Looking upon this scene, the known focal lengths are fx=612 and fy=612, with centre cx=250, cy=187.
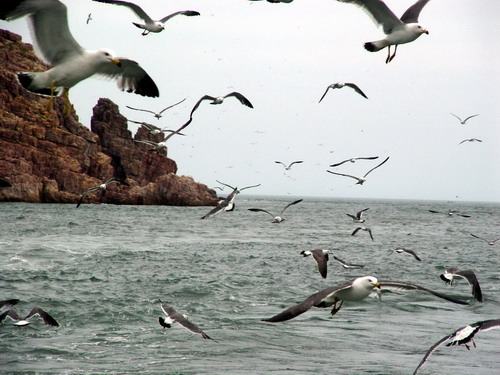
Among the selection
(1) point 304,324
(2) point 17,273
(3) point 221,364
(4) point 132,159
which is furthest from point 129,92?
(4) point 132,159

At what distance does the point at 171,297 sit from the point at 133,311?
7.29 feet

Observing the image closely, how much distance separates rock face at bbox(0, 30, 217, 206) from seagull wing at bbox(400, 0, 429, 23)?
55.6 m

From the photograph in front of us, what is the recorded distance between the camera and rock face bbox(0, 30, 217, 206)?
2766 inches

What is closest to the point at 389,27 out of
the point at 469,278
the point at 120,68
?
the point at 120,68

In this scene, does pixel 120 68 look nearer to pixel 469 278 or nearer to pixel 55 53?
pixel 55 53

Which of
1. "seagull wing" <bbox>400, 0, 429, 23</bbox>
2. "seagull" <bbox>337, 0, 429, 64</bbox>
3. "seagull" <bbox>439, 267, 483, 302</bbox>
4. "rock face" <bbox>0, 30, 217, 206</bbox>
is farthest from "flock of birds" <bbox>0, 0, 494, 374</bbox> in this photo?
"rock face" <bbox>0, 30, 217, 206</bbox>

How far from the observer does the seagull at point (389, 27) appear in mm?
10203

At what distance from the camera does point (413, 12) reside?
11172 mm

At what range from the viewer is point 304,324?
1345 centimetres

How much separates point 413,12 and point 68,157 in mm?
68567

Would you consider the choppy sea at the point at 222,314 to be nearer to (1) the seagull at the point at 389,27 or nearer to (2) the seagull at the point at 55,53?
(2) the seagull at the point at 55,53

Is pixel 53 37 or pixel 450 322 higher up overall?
pixel 53 37

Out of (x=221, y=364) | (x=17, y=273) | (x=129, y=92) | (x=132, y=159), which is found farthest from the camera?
(x=132, y=159)

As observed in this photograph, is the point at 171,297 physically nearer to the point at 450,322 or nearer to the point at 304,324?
the point at 304,324
